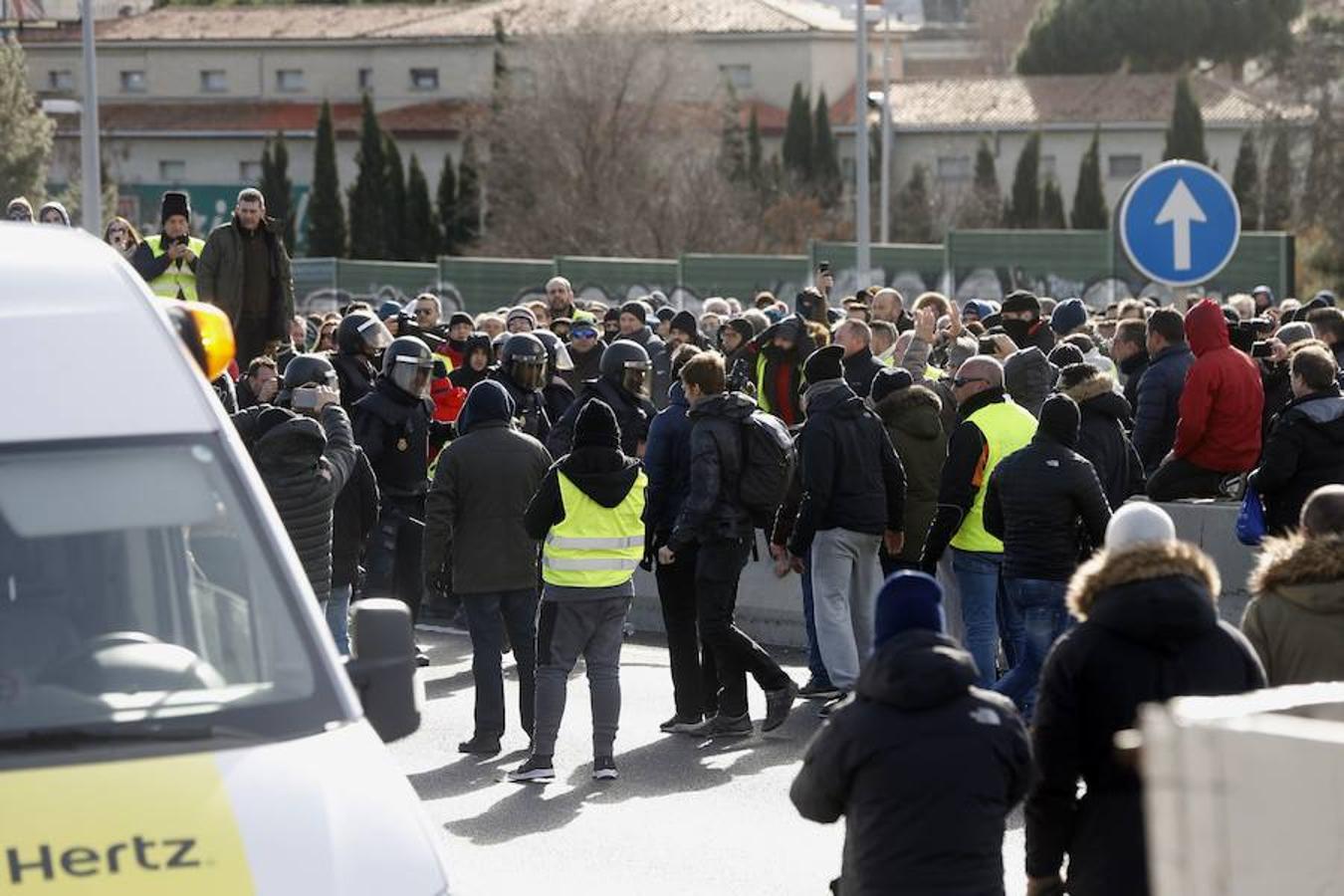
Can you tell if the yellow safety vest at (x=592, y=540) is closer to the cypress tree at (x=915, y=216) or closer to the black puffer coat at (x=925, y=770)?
the black puffer coat at (x=925, y=770)

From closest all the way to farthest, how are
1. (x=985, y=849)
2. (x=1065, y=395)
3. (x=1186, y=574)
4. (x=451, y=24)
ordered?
(x=985, y=849), (x=1186, y=574), (x=1065, y=395), (x=451, y=24)

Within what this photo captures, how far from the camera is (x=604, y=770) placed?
12.2 meters

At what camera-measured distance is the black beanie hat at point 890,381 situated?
13.7m

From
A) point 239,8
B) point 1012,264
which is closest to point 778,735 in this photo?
point 1012,264

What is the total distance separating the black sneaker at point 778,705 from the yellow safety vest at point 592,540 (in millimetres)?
1514

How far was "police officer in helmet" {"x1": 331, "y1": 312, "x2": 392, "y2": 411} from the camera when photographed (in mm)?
16219

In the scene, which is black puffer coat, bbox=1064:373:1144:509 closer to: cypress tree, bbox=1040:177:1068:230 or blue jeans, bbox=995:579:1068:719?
blue jeans, bbox=995:579:1068:719

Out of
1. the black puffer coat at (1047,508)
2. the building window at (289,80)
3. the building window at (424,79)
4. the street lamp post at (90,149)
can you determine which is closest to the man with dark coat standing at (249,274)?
the black puffer coat at (1047,508)

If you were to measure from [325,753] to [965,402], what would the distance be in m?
7.81

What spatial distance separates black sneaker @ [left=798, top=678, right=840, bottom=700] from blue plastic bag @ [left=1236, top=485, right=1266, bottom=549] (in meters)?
2.40

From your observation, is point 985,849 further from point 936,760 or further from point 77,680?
point 77,680

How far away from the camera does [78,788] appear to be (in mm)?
5383

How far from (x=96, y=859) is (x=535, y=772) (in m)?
7.00

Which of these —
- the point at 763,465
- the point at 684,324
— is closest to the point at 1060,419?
the point at 763,465
